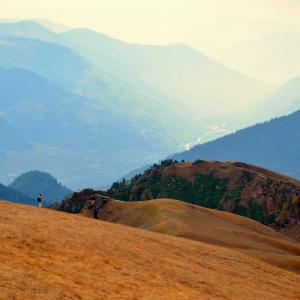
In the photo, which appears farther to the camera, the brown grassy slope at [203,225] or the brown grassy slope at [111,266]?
the brown grassy slope at [203,225]

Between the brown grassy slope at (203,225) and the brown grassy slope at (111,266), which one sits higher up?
the brown grassy slope at (203,225)

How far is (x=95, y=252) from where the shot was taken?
53031 mm

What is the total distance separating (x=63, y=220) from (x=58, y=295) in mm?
27538

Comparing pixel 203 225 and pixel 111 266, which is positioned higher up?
pixel 203 225

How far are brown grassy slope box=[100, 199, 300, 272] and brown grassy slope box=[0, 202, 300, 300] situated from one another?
17.9 metres

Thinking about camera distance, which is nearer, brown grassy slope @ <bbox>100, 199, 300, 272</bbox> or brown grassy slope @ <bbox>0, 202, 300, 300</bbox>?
brown grassy slope @ <bbox>0, 202, 300, 300</bbox>

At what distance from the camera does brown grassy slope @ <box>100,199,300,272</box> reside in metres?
94.4

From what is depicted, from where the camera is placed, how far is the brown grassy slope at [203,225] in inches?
3717

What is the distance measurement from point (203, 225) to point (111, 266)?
58.3 metres

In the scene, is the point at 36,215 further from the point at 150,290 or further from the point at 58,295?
the point at 58,295

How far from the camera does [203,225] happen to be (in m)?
108

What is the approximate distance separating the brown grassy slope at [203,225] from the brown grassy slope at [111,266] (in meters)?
17.9

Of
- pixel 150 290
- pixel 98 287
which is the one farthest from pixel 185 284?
pixel 98 287

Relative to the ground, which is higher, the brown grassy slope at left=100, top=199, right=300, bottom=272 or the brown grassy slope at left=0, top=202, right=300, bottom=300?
the brown grassy slope at left=100, top=199, right=300, bottom=272
